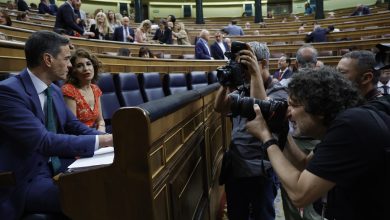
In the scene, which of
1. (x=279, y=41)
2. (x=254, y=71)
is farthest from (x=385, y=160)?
(x=279, y=41)

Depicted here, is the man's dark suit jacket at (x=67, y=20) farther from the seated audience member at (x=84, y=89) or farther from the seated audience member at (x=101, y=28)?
the seated audience member at (x=84, y=89)

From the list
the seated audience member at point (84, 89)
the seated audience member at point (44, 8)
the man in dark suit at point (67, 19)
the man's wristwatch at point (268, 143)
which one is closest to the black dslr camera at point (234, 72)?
the man's wristwatch at point (268, 143)

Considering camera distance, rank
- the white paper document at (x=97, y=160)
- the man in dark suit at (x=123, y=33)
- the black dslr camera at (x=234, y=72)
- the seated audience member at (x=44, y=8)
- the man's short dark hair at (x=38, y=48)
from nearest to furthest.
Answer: the white paper document at (x=97, y=160)
the man's short dark hair at (x=38, y=48)
the black dslr camera at (x=234, y=72)
the man in dark suit at (x=123, y=33)
the seated audience member at (x=44, y=8)

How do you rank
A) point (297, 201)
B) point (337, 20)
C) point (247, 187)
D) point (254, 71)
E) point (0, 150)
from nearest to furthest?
point (297, 201), point (0, 150), point (254, 71), point (247, 187), point (337, 20)

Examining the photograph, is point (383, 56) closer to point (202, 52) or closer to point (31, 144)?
point (31, 144)

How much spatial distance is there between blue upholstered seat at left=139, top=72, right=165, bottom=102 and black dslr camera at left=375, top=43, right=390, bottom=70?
6.97 ft

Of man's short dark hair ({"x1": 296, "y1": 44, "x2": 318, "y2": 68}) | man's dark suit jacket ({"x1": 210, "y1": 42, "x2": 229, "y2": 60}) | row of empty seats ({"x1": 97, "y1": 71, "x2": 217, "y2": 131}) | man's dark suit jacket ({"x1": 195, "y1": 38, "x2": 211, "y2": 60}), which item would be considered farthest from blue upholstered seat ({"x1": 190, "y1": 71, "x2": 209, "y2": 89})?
man's short dark hair ({"x1": 296, "y1": 44, "x2": 318, "y2": 68})

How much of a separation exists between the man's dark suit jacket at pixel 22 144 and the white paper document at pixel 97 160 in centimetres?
4

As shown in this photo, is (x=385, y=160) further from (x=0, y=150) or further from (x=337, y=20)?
(x=337, y=20)

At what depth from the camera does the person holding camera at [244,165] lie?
1307mm

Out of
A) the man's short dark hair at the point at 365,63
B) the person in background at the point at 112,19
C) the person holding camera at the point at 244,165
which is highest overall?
the person in background at the point at 112,19

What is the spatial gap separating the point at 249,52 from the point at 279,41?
5.81 meters

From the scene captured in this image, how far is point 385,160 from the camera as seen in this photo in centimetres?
74

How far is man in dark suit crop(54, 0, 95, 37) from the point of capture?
3859 millimetres
